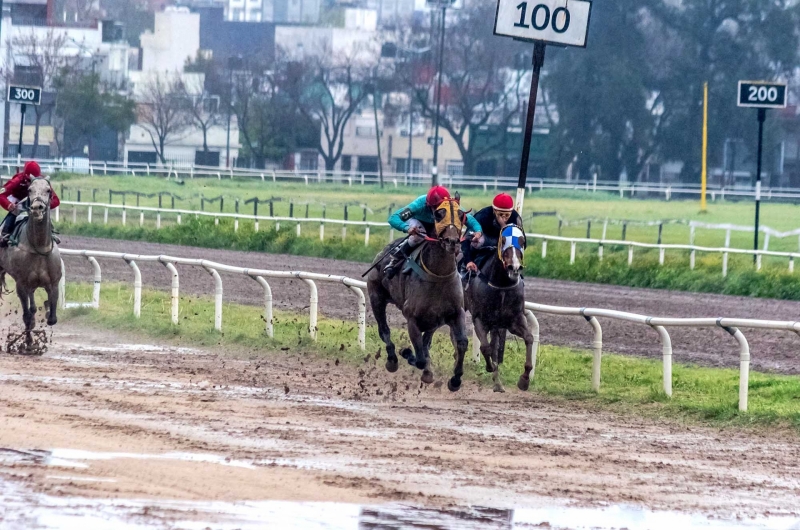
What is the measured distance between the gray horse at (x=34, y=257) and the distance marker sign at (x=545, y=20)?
423cm

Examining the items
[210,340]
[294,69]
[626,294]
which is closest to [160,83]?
[294,69]

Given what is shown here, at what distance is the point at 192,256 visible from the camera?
22.6 metres

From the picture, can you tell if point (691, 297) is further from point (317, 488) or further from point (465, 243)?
point (317, 488)

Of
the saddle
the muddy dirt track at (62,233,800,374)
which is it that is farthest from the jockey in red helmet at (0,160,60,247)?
the saddle

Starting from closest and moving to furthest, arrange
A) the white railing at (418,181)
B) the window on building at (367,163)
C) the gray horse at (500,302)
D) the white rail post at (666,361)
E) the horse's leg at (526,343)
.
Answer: the white rail post at (666,361) → the gray horse at (500,302) → the horse's leg at (526,343) → the white railing at (418,181) → the window on building at (367,163)

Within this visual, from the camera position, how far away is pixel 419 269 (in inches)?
385

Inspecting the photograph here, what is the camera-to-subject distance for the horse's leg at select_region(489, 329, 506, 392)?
1014 cm

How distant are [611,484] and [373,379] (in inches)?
176

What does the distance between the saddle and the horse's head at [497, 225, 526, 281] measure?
0.39 m

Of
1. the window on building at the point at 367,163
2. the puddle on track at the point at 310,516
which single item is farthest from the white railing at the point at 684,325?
the window on building at the point at 367,163

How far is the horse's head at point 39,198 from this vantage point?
11.5 metres

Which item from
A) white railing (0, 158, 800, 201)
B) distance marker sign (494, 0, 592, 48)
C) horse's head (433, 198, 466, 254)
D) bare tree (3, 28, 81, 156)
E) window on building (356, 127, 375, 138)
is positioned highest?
bare tree (3, 28, 81, 156)

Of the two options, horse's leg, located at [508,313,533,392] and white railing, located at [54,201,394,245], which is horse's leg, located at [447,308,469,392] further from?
white railing, located at [54,201,394,245]

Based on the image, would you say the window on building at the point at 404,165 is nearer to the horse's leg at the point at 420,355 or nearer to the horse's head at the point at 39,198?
the horse's head at the point at 39,198
